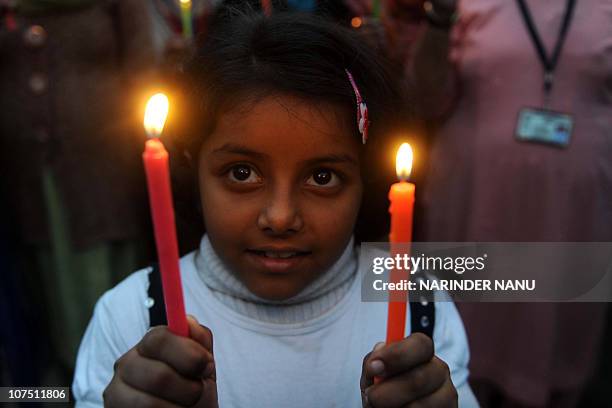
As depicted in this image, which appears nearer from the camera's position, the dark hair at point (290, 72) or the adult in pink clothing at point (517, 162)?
the dark hair at point (290, 72)

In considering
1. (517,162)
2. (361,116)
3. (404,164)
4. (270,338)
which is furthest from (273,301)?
(517,162)

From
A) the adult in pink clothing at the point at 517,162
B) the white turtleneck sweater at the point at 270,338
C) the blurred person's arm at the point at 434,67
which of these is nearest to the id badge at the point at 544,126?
the adult in pink clothing at the point at 517,162

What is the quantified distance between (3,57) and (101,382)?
4.50 ft

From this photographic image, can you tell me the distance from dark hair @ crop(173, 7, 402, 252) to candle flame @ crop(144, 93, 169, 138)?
0.42 meters

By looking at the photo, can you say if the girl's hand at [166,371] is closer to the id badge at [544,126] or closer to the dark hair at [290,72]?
the dark hair at [290,72]

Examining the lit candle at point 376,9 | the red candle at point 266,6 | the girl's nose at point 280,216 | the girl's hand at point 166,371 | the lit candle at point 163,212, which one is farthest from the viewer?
the lit candle at point 376,9

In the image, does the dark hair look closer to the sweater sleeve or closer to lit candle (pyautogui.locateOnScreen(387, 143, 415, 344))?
the sweater sleeve

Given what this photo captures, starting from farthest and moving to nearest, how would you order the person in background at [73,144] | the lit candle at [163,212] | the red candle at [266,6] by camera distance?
1. the person in background at [73,144]
2. the red candle at [266,6]
3. the lit candle at [163,212]

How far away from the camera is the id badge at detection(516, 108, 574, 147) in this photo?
6.10 ft

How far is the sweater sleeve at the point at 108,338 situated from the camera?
45.0 inches

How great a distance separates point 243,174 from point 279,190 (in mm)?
100

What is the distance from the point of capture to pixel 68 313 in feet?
7.32

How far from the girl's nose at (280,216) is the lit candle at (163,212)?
0.33 meters

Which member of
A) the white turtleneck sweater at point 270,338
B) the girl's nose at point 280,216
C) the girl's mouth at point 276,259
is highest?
the girl's nose at point 280,216
